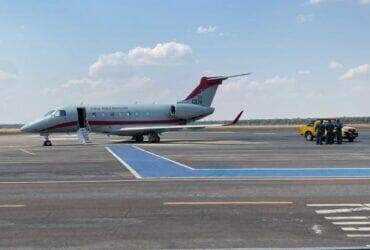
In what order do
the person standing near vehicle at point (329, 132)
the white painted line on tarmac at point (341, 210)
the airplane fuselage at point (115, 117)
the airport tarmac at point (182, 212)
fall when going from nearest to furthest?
the airport tarmac at point (182, 212), the white painted line on tarmac at point (341, 210), the person standing near vehicle at point (329, 132), the airplane fuselage at point (115, 117)

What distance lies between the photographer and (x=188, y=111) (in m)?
48.1

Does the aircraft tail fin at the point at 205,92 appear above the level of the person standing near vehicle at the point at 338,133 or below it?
above

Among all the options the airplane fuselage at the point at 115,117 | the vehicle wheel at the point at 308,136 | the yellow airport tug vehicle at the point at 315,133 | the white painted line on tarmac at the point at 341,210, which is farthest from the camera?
the vehicle wheel at the point at 308,136

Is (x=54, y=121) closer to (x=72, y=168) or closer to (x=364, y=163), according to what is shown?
(x=72, y=168)

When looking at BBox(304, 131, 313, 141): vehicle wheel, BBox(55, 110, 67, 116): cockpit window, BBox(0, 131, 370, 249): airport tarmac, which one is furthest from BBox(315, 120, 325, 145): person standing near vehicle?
BBox(0, 131, 370, 249): airport tarmac

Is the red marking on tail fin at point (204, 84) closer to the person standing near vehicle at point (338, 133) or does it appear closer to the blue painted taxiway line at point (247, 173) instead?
the person standing near vehicle at point (338, 133)

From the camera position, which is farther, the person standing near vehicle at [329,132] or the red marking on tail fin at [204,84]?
the red marking on tail fin at [204,84]

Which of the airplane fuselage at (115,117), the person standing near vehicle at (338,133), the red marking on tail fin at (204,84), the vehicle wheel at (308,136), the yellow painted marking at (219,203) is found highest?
the red marking on tail fin at (204,84)

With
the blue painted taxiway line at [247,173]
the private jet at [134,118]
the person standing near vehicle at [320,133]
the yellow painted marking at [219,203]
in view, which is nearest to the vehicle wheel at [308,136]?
the person standing near vehicle at [320,133]

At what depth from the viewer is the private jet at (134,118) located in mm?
43562

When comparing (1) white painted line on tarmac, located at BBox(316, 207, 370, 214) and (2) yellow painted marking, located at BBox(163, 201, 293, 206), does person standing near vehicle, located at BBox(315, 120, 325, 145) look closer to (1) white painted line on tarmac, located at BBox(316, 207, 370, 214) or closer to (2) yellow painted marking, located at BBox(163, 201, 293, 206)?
(2) yellow painted marking, located at BBox(163, 201, 293, 206)

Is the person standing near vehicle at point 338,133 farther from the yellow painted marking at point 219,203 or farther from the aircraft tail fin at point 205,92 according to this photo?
the yellow painted marking at point 219,203

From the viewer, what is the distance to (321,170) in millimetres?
18656

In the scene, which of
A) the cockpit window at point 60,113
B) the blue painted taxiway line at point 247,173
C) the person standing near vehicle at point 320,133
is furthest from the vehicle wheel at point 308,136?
the blue painted taxiway line at point 247,173
